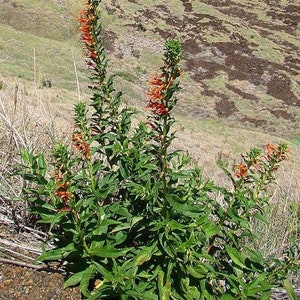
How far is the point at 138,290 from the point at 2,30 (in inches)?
1063

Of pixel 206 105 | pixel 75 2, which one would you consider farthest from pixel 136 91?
pixel 75 2

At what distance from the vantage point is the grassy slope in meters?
20.5

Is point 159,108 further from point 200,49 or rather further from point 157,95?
point 200,49

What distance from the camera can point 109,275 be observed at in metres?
2.14

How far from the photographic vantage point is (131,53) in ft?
106

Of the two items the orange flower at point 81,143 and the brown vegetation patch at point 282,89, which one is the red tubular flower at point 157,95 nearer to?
the orange flower at point 81,143

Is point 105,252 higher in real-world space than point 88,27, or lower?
lower

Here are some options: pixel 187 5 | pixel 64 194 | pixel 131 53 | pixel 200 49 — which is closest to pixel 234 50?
pixel 200 49

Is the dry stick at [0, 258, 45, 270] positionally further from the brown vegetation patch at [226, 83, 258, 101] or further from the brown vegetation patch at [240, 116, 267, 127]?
the brown vegetation patch at [226, 83, 258, 101]

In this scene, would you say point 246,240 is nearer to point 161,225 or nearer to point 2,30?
point 161,225

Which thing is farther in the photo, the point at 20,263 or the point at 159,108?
the point at 20,263

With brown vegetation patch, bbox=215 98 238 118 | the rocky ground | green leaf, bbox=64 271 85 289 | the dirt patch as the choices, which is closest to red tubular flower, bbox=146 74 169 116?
green leaf, bbox=64 271 85 289

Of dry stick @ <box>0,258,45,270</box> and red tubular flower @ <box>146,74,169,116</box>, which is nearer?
red tubular flower @ <box>146,74,169,116</box>

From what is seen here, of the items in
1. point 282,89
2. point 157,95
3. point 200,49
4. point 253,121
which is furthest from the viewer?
point 200,49
